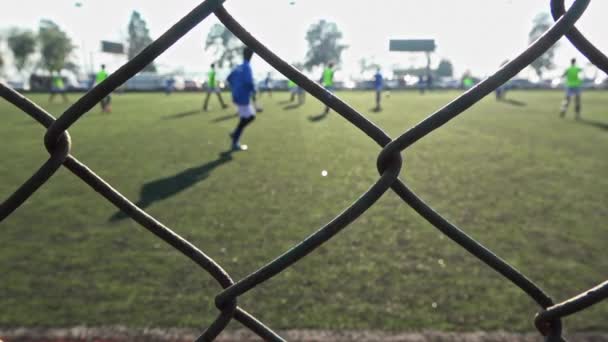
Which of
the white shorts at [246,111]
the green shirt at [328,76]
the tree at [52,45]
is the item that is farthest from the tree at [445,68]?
the white shorts at [246,111]

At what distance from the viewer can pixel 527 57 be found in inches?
26.3

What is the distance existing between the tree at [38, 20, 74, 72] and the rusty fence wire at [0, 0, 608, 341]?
8139cm

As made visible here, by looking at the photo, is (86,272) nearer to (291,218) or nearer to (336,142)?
(291,218)

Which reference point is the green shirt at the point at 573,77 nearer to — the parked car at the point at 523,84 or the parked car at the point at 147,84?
the parked car at the point at 523,84

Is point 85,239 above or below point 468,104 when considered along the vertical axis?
below

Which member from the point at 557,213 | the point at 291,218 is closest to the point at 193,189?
the point at 291,218

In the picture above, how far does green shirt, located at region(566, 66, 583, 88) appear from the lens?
16625mm

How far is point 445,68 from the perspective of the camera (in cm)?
8506

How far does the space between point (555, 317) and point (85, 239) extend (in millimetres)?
4873

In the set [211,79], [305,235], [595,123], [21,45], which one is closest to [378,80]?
[211,79]

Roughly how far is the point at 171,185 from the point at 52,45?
78.5 meters

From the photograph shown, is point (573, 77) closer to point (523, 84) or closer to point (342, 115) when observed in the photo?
point (342, 115)

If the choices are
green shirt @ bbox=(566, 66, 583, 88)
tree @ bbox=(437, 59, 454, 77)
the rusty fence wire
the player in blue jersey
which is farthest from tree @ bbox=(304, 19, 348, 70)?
the rusty fence wire

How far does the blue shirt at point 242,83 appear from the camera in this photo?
952 cm
